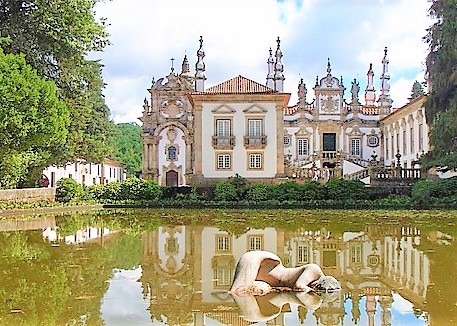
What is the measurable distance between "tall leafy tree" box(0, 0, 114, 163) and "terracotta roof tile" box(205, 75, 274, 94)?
7436mm

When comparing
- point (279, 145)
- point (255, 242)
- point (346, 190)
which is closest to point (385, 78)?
point (279, 145)

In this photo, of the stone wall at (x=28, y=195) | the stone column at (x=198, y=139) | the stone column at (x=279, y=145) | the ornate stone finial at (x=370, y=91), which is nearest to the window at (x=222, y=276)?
Result: the stone wall at (x=28, y=195)

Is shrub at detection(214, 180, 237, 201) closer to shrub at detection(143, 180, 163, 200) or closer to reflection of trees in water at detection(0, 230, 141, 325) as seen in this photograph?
shrub at detection(143, 180, 163, 200)

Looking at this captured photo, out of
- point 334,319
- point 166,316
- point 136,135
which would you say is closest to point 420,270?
point 334,319

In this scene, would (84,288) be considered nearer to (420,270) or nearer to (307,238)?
(420,270)

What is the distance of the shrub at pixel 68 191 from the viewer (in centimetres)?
2914

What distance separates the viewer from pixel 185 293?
24.1 feet

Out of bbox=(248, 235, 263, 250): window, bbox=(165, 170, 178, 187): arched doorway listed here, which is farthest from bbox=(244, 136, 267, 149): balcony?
bbox=(248, 235, 263, 250): window

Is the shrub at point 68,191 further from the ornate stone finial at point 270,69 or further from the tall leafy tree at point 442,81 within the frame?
the tall leafy tree at point 442,81

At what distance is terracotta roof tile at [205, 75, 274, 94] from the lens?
34.1 meters

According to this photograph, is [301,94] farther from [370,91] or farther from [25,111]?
[25,111]

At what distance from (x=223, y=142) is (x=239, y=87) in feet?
10.6

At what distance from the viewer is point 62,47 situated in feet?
82.4

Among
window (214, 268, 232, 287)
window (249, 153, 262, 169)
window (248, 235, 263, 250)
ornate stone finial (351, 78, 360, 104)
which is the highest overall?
ornate stone finial (351, 78, 360, 104)
